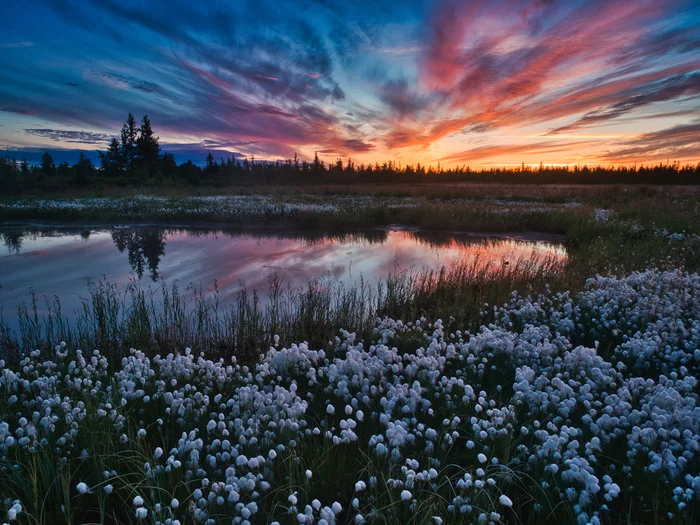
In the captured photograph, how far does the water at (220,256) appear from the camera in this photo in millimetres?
11195

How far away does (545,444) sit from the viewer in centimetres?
321

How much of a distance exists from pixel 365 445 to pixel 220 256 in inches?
485

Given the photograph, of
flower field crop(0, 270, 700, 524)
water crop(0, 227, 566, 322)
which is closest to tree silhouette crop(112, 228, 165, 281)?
water crop(0, 227, 566, 322)

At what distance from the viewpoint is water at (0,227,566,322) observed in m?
11.2

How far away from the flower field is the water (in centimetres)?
544

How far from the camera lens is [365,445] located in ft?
12.5

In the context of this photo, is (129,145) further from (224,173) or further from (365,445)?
(365,445)

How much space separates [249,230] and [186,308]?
13666 millimetres

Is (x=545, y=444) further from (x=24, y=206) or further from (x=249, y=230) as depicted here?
(x=24, y=206)

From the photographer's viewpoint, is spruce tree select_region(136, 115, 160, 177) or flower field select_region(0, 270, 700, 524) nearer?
flower field select_region(0, 270, 700, 524)

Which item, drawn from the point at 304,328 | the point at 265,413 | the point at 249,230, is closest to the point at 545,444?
the point at 265,413

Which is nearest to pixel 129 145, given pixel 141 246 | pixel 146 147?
pixel 146 147

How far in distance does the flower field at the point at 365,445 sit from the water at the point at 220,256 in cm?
544

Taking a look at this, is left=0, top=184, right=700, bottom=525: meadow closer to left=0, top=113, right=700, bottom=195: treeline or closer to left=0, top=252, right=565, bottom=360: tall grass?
left=0, top=252, right=565, bottom=360: tall grass
